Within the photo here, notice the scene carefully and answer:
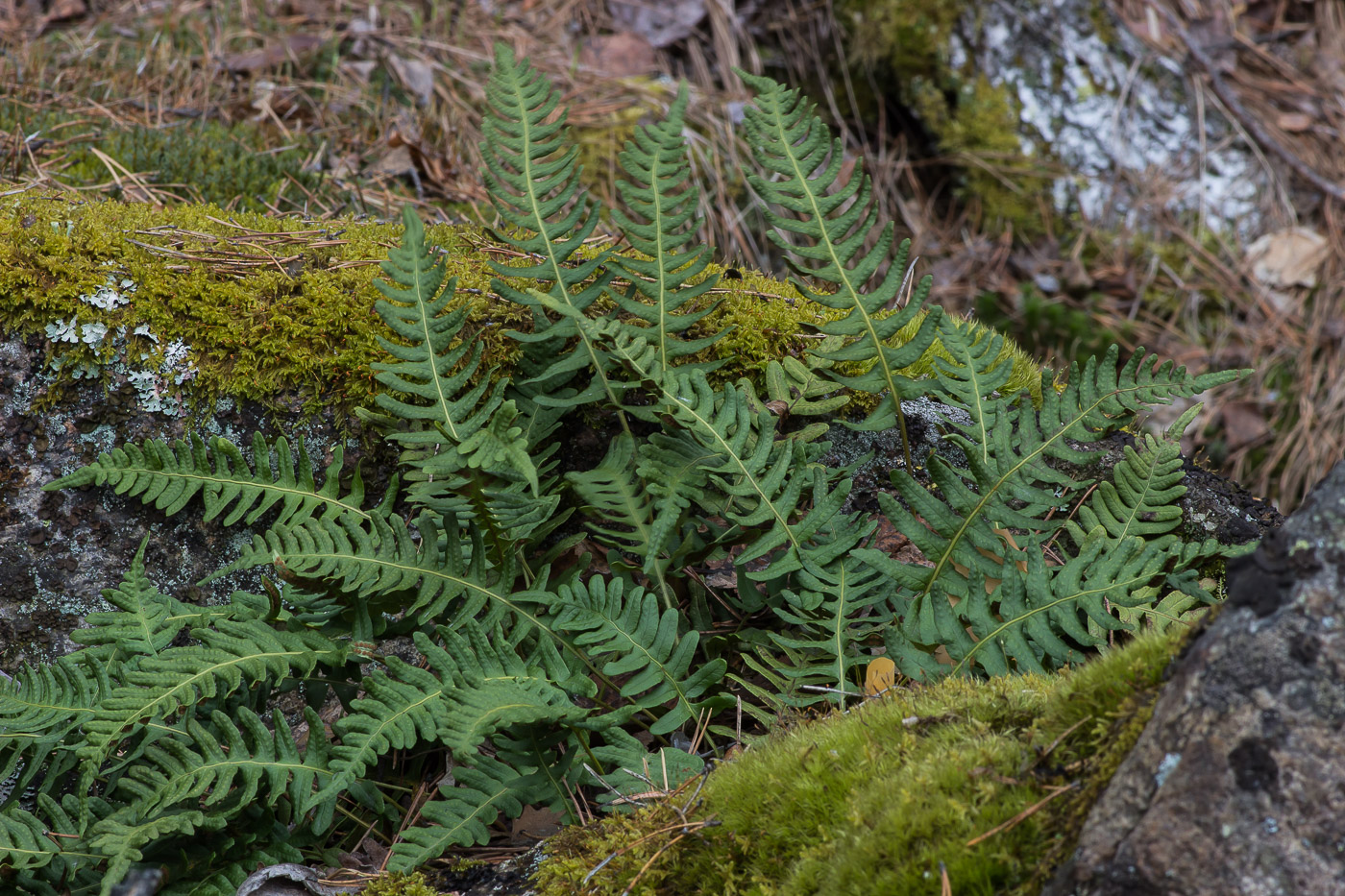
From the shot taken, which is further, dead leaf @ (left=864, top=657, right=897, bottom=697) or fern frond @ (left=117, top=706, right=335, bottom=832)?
dead leaf @ (left=864, top=657, right=897, bottom=697)

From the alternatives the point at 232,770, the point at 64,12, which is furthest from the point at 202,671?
the point at 64,12

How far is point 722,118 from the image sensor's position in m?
5.59

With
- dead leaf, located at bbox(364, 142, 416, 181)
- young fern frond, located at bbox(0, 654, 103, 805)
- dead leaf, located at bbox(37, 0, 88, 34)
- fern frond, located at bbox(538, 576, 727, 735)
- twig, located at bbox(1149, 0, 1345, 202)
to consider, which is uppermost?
twig, located at bbox(1149, 0, 1345, 202)

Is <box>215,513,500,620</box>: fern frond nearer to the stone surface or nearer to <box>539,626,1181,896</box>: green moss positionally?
the stone surface

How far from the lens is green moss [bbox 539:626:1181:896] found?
1.44 m

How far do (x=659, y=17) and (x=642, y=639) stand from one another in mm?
5202

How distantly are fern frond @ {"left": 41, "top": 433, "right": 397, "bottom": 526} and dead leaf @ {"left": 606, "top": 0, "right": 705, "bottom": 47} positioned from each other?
4.59 meters

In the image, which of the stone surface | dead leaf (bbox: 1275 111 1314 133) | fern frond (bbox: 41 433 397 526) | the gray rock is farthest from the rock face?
dead leaf (bbox: 1275 111 1314 133)

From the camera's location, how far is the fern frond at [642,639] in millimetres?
2264

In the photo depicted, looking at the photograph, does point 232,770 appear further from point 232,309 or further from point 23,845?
point 232,309

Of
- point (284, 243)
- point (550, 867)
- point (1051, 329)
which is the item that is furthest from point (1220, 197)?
point (550, 867)

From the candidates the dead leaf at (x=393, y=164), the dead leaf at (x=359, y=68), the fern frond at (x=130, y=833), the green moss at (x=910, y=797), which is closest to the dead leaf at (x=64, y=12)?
the dead leaf at (x=359, y=68)

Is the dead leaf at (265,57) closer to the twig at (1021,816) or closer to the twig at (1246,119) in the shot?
the twig at (1021,816)

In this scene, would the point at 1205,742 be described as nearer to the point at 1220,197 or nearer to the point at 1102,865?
the point at 1102,865
